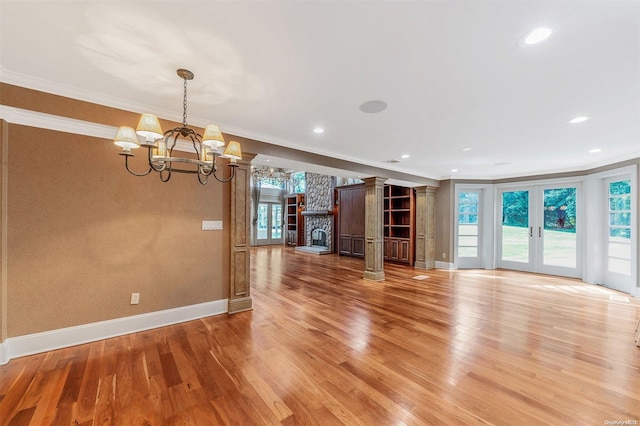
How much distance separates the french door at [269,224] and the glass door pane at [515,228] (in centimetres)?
944

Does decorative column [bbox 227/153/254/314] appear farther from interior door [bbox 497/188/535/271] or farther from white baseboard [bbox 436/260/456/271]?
interior door [bbox 497/188/535/271]

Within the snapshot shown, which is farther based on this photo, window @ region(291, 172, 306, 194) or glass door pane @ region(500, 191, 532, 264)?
window @ region(291, 172, 306, 194)

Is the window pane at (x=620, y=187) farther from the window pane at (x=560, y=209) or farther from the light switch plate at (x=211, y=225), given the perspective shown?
the light switch plate at (x=211, y=225)

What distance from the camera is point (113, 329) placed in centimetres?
284

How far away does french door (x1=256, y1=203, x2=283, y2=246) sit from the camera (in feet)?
40.9

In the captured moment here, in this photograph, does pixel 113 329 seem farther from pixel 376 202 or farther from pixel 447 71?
pixel 376 202

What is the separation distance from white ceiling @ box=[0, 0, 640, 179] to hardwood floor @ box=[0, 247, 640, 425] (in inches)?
102

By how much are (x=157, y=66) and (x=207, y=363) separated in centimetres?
267

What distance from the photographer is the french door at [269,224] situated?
1246 centimetres

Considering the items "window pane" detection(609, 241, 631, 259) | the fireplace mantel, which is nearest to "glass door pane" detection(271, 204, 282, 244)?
the fireplace mantel

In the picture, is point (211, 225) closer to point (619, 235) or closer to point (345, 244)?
point (345, 244)

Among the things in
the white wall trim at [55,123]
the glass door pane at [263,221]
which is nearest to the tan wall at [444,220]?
the white wall trim at [55,123]

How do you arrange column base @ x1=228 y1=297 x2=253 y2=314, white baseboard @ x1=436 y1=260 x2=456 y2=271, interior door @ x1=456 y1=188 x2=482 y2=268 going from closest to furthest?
column base @ x1=228 y1=297 x2=253 y2=314, white baseboard @ x1=436 y1=260 x2=456 y2=271, interior door @ x1=456 y1=188 x2=482 y2=268

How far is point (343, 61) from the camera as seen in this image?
199cm
